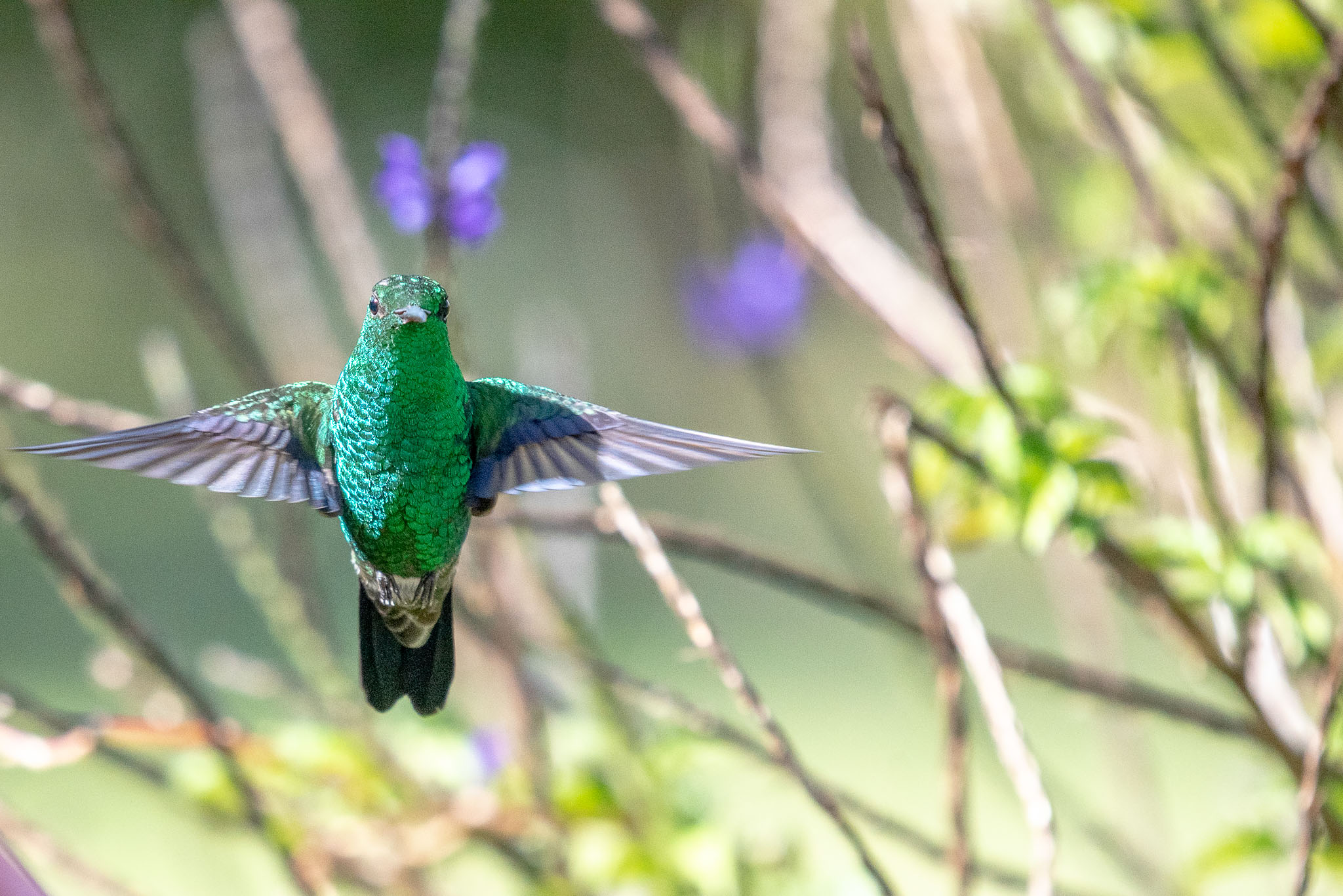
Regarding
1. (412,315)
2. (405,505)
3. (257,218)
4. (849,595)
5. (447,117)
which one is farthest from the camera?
(257,218)

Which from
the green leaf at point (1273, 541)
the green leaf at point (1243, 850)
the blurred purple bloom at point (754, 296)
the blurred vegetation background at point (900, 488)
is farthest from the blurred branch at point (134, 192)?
the blurred purple bloom at point (754, 296)

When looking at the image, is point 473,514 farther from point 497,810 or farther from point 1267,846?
point 1267,846

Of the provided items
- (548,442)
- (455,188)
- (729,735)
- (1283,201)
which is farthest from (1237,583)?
(455,188)

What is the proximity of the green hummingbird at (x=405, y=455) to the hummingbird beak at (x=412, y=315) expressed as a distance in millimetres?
13

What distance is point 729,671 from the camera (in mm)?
828

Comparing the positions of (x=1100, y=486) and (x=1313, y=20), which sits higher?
(x=1313, y=20)

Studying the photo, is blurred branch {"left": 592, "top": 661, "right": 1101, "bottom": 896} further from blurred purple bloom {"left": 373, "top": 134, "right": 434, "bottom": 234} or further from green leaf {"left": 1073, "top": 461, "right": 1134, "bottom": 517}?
blurred purple bloom {"left": 373, "top": 134, "right": 434, "bottom": 234}

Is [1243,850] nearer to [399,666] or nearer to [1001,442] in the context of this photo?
[1001,442]

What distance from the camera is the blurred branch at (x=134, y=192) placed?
1.03m

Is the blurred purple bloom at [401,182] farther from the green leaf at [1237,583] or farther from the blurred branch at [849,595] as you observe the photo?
the green leaf at [1237,583]

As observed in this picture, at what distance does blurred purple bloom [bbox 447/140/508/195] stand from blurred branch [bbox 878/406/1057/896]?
1.06 feet

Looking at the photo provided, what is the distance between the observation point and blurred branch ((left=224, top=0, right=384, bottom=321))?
1368mm

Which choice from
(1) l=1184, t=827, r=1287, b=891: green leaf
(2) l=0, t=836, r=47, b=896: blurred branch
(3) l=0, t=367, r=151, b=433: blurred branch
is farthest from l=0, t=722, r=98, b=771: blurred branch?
(1) l=1184, t=827, r=1287, b=891: green leaf

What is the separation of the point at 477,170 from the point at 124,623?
0.46m
